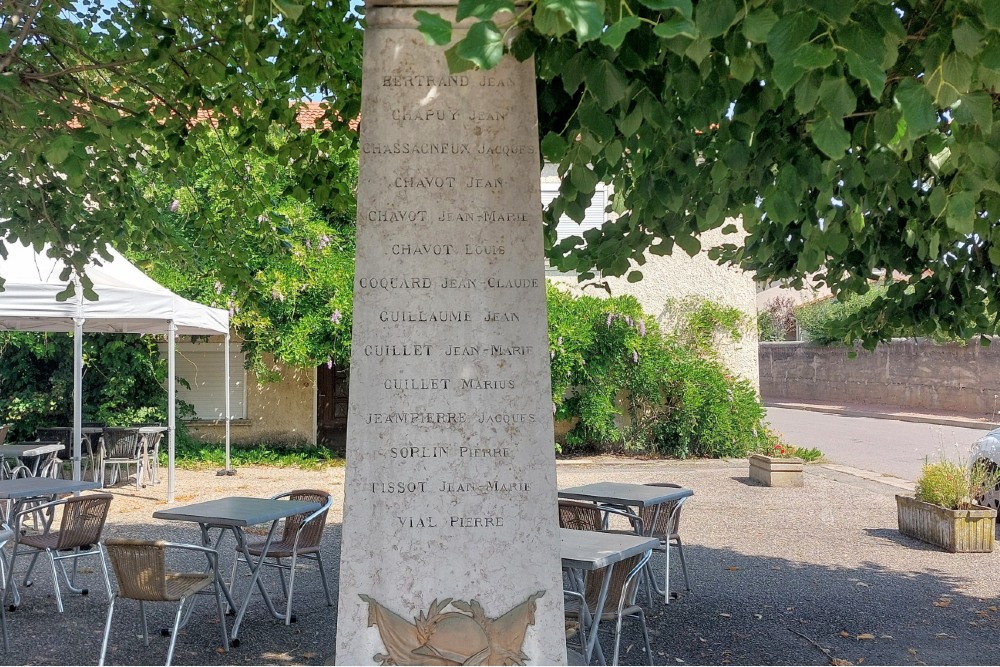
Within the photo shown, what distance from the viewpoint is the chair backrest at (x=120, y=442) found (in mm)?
11422

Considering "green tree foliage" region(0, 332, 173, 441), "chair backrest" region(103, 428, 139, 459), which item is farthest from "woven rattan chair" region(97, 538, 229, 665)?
"green tree foliage" region(0, 332, 173, 441)

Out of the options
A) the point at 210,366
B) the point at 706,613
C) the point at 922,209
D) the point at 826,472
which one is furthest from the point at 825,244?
the point at 210,366

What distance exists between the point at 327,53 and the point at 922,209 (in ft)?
11.9

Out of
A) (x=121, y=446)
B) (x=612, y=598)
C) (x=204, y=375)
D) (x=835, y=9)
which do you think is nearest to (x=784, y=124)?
(x=835, y=9)

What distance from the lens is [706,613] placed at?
20.5 ft

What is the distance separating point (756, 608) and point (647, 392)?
352 inches

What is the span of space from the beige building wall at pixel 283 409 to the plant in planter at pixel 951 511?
9953 millimetres

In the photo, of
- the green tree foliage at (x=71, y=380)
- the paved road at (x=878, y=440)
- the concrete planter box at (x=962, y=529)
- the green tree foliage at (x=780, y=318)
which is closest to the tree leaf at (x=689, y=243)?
the concrete planter box at (x=962, y=529)

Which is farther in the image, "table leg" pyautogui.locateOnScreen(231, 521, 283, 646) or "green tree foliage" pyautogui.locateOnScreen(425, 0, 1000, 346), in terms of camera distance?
"table leg" pyautogui.locateOnScreen(231, 521, 283, 646)

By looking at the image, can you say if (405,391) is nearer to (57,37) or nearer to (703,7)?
(703,7)

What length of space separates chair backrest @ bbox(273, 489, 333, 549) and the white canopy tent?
2748 mm

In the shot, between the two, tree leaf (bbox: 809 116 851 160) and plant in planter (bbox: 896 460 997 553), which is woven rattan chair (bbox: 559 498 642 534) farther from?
plant in planter (bbox: 896 460 997 553)

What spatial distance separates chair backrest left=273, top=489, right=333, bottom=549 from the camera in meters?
6.18

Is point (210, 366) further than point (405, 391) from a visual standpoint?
Yes
